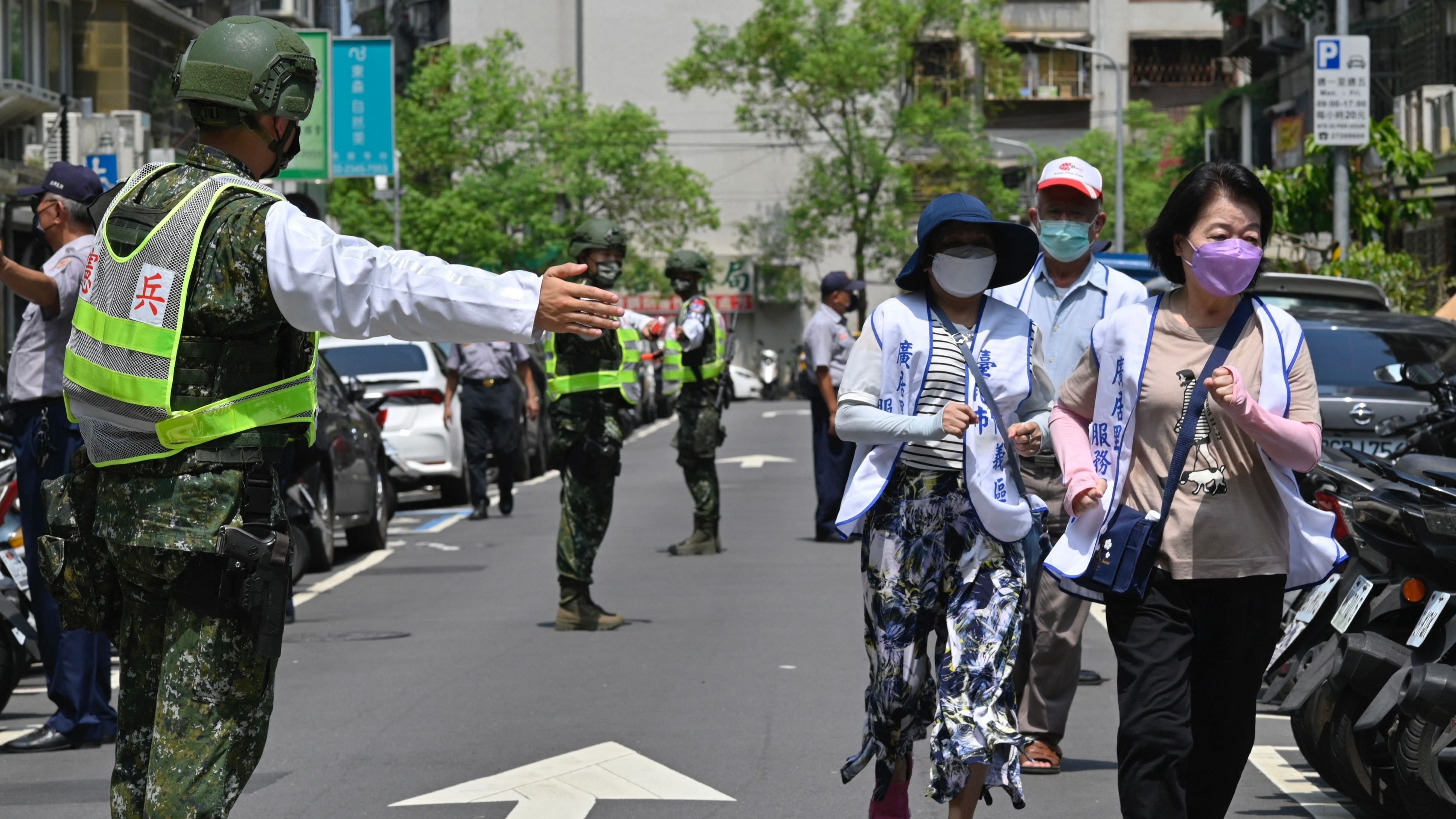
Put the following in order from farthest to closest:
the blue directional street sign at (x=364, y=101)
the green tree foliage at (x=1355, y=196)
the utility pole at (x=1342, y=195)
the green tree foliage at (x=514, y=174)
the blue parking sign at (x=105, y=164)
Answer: the green tree foliage at (x=514, y=174), the blue directional street sign at (x=364, y=101), the utility pole at (x=1342, y=195), the green tree foliage at (x=1355, y=196), the blue parking sign at (x=105, y=164)

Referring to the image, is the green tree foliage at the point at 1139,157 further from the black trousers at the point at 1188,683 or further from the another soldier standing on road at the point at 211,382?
the another soldier standing on road at the point at 211,382

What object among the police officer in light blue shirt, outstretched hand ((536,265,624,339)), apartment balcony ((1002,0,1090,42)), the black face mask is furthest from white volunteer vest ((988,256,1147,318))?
apartment balcony ((1002,0,1090,42))

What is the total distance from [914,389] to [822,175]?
5876 cm

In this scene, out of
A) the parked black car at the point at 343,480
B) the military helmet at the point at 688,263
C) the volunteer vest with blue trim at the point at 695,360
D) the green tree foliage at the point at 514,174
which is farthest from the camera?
the green tree foliage at the point at 514,174

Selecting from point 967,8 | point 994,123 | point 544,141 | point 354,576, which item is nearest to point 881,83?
point 967,8

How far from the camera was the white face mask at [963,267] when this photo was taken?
576cm

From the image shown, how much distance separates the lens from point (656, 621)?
1095 centimetres

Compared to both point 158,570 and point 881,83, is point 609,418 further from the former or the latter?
point 881,83

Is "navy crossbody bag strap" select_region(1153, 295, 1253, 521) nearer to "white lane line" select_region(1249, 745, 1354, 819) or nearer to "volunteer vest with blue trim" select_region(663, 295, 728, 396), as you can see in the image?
"white lane line" select_region(1249, 745, 1354, 819)

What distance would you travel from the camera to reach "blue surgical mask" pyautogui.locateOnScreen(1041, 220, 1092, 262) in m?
6.76

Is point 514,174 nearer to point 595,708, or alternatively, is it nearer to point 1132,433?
point 595,708

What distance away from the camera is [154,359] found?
162 inches

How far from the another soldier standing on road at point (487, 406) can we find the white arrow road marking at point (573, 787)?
34.5 ft

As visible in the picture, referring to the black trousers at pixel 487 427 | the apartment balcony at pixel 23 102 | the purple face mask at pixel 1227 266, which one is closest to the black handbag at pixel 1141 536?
the purple face mask at pixel 1227 266
